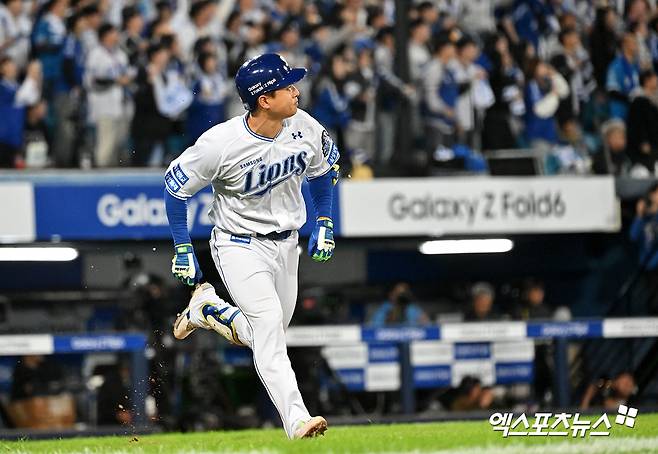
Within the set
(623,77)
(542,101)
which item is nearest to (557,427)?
(542,101)

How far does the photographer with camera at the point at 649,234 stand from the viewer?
14234 mm

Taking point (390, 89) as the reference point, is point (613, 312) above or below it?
below

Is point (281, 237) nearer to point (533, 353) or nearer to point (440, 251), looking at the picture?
point (533, 353)

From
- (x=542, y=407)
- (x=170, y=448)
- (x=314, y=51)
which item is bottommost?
(x=542, y=407)

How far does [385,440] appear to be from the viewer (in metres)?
6.40

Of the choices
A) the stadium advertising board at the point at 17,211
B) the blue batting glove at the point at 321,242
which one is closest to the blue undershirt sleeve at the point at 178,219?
the blue batting glove at the point at 321,242

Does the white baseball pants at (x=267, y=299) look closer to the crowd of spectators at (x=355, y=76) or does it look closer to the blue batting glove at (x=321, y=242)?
the blue batting glove at (x=321, y=242)

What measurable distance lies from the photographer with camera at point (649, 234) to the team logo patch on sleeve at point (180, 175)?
8502 mm

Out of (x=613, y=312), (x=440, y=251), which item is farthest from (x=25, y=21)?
(x=613, y=312)

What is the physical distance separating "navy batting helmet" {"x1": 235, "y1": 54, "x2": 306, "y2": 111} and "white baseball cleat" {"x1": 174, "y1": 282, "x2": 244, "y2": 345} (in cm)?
117

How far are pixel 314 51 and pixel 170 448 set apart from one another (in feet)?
26.3

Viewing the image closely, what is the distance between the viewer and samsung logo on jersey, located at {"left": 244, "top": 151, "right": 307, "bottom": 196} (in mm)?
6652

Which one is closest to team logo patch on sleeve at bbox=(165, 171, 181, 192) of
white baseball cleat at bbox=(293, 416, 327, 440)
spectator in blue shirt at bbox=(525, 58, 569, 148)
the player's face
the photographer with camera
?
the player's face

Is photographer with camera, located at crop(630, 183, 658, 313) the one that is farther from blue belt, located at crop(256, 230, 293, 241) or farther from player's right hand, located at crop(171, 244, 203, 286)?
player's right hand, located at crop(171, 244, 203, 286)
